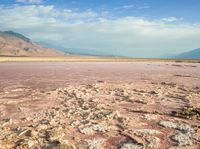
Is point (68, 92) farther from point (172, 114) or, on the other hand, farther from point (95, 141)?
point (95, 141)

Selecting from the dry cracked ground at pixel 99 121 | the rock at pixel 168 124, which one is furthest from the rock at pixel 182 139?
the rock at pixel 168 124

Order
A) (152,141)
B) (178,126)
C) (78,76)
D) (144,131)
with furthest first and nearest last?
(78,76) → (178,126) → (144,131) → (152,141)

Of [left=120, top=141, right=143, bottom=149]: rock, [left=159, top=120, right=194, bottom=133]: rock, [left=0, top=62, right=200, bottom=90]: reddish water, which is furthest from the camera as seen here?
[left=0, top=62, right=200, bottom=90]: reddish water

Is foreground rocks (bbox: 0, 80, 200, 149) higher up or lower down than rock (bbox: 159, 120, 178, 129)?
lower down

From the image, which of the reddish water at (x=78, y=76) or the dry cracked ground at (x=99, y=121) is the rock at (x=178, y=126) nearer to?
the dry cracked ground at (x=99, y=121)

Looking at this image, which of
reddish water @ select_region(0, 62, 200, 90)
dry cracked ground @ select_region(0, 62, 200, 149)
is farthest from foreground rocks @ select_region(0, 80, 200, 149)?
reddish water @ select_region(0, 62, 200, 90)

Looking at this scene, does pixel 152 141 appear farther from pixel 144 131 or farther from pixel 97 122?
pixel 97 122

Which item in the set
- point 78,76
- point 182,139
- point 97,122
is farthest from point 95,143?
point 78,76

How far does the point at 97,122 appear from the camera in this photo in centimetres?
633

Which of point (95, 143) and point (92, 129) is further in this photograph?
point (92, 129)

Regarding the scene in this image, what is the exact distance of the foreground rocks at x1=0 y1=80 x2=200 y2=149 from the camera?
5004mm

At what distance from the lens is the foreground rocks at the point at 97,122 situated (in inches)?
197

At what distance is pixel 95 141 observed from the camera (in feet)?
16.5

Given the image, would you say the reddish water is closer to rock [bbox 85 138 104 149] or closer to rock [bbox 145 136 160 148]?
rock [bbox 85 138 104 149]
